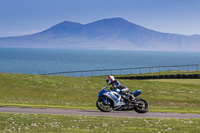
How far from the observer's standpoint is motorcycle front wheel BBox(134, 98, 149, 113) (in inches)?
608

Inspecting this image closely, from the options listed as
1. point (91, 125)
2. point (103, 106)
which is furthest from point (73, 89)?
point (91, 125)

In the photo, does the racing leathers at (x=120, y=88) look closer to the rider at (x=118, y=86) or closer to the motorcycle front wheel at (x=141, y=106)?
the rider at (x=118, y=86)

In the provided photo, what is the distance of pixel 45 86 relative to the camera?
3334cm

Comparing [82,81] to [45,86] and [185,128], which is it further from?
[185,128]

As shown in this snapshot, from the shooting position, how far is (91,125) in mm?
11984

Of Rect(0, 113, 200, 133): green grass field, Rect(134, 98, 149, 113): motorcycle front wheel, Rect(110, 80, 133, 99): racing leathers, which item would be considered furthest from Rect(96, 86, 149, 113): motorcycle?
Rect(0, 113, 200, 133): green grass field

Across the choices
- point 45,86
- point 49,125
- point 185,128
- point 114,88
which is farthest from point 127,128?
point 45,86

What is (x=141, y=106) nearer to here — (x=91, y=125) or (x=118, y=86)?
(x=118, y=86)

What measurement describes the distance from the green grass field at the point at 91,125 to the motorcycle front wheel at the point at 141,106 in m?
2.01

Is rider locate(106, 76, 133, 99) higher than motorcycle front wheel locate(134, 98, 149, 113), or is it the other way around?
rider locate(106, 76, 133, 99)

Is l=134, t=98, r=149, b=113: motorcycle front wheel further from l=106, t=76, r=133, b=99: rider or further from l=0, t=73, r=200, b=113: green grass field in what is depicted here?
l=0, t=73, r=200, b=113: green grass field

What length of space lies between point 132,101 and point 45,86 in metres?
19.6

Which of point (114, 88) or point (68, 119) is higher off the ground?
point (114, 88)

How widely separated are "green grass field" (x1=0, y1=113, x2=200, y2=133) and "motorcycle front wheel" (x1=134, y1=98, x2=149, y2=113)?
2.01m
